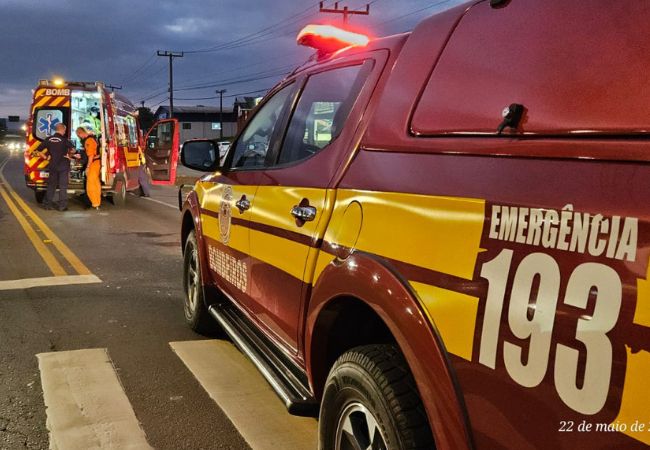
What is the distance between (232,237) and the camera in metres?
3.76

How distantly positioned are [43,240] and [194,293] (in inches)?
216

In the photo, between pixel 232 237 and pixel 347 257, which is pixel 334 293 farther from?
pixel 232 237

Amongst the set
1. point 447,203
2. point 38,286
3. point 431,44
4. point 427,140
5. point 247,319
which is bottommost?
point 38,286

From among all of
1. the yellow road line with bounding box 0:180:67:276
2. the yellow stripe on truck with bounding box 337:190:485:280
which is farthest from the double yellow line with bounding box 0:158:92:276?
the yellow stripe on truck with bounding box 337:190:485:280

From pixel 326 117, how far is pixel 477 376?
176 centimetres

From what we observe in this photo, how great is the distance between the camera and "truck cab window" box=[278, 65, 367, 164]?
2.73m

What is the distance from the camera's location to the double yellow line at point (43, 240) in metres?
7.32

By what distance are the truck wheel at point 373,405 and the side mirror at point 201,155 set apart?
2345 mm

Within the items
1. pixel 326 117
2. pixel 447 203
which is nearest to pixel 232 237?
pixel 326 117

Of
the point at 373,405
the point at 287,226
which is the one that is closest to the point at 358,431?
the point at 373,405

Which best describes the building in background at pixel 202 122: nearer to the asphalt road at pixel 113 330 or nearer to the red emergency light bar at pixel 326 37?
the asphalt road at pixel 113 330

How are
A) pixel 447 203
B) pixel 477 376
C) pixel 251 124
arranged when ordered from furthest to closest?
pixel 251 124, pixel 447 203, pixel 477 376

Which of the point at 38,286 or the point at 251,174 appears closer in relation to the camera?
the point at 251,174

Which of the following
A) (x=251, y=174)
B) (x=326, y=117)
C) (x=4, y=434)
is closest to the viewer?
(x=326, y=117)
